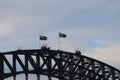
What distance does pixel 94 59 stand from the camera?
537 feet

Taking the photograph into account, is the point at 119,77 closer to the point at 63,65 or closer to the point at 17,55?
the point at 63,65

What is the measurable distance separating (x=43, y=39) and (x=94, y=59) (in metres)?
12.7

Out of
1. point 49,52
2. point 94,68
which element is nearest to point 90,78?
point 94,68

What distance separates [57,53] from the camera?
158250mm

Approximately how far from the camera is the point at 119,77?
558 ft

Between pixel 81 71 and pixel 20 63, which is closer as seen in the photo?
pixel 20 63

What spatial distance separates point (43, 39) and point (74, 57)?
8.60 m

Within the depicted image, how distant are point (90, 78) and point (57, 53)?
11099mm

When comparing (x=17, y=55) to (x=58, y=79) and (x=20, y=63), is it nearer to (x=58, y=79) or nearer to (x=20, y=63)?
(x=20, y=63)

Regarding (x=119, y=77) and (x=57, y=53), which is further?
(x=119, y=77)

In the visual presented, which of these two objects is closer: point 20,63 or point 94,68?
point 20,63

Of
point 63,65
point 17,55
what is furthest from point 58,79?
point 17,55

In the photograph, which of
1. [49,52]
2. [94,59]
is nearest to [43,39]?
[49,52]

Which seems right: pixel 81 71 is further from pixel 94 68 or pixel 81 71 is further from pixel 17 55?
pixel 17 55
